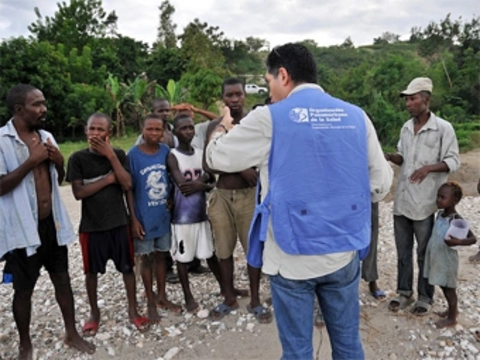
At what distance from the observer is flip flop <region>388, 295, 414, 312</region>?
375cm

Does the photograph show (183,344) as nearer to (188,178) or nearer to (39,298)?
(188,178)

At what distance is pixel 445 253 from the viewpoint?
340cm

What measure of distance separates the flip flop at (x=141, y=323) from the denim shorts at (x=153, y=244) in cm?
58

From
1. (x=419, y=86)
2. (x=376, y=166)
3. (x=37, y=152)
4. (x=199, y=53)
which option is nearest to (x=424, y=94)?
(x=419, y=86)

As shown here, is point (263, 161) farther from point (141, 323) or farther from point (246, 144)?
point (141, 323)

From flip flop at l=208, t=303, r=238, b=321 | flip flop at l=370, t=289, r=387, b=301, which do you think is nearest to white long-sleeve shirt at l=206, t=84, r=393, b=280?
flip flop at l=208, t=303, r=238, b=321

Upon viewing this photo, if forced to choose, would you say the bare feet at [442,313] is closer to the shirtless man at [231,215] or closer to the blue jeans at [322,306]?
the shirtless man at [231,215]

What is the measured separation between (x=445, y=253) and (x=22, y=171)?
133 inches

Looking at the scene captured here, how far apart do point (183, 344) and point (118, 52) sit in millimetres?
32983

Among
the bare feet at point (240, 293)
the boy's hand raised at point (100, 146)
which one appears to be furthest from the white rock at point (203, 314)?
the boy's hand raised at point (100, 146)

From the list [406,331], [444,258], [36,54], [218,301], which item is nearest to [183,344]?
[218,301]

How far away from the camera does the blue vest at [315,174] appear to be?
189 cm

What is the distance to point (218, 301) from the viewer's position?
3992 millimetres

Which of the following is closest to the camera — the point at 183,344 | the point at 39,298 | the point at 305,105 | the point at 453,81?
the point at 305,105
